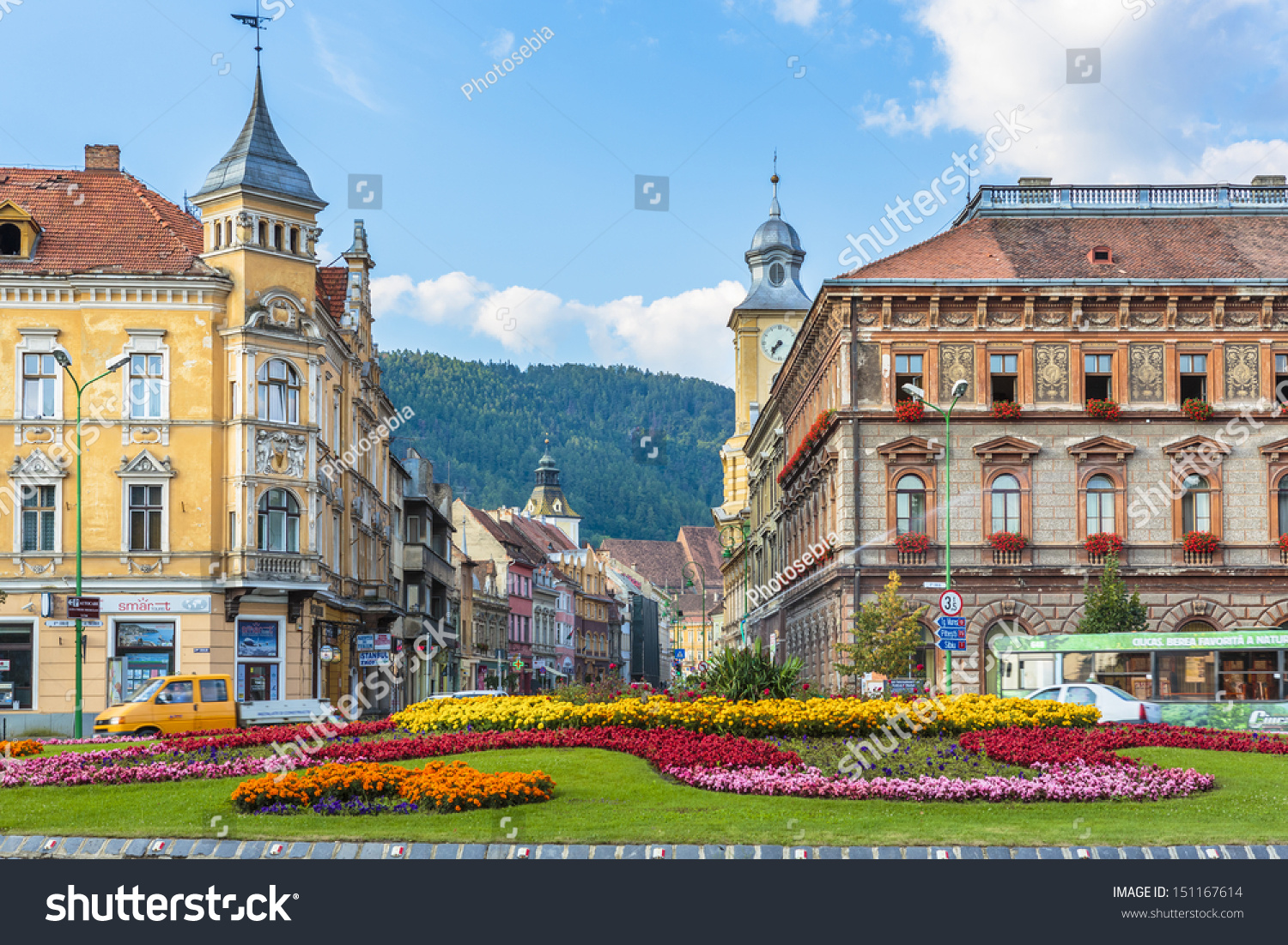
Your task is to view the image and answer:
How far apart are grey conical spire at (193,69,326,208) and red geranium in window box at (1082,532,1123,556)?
92.7 feet

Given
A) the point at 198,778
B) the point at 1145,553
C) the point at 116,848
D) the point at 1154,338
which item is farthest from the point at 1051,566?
the point at 116,848

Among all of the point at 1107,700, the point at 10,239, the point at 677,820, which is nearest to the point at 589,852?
the point at 677,820

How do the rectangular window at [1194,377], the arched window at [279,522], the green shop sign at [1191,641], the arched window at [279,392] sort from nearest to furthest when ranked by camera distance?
the green shop sign at [1191,641], the arched window at [279,522], the arched window at [279,392], the rectangular window at [1194,377]

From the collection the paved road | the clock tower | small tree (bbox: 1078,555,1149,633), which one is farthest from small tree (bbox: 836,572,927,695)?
the clock tower

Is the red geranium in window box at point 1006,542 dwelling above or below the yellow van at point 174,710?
above

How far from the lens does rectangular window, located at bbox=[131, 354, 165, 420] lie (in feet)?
154

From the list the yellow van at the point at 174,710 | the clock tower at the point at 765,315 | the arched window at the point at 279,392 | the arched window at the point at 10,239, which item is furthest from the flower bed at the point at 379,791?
the clock tower at the point at 765,315

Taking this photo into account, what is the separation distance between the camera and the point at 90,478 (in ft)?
153

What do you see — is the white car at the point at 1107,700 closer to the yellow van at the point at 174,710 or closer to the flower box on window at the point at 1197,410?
the yellow van at the point at 174,710

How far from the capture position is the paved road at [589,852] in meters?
14.6

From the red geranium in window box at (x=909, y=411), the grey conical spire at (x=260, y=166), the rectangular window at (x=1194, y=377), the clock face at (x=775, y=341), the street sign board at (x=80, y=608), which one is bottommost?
the street sign board at (x=80, y=608)

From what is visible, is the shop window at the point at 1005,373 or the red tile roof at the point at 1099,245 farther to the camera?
the red tile roof at the point at 1099,245

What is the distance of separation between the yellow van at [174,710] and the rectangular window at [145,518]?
14124 millimetres

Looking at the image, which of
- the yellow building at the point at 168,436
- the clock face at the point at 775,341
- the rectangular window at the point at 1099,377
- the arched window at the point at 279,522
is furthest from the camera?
the clock face at the point at 775,341
